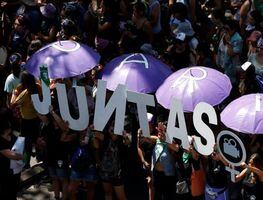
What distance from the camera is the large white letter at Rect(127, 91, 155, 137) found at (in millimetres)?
6594

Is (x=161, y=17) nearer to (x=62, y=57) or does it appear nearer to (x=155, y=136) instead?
(x=62, y=57)

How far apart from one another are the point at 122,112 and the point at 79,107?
0.57m

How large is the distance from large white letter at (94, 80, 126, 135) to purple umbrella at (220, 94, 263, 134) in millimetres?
1169

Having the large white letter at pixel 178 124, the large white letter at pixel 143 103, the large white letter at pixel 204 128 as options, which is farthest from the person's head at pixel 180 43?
the large white letter at pixel 204 128

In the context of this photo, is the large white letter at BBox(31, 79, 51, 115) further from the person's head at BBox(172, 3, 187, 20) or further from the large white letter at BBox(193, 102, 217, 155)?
the person's head at BBox(172, 3, 187, 20)

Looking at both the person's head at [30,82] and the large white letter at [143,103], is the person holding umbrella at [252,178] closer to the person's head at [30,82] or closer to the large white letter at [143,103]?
the large white letter at [143,103]

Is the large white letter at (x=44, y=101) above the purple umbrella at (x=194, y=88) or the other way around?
the other way around

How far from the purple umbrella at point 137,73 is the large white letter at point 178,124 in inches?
33.7

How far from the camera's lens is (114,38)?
9469 mm

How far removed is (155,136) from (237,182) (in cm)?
109

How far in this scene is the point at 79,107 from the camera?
705 cm

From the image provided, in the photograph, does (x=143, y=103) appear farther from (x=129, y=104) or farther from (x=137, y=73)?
(x=129, y=104)

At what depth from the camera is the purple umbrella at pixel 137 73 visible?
7.34 metres

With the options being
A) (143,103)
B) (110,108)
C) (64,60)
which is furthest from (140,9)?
(143,103)
